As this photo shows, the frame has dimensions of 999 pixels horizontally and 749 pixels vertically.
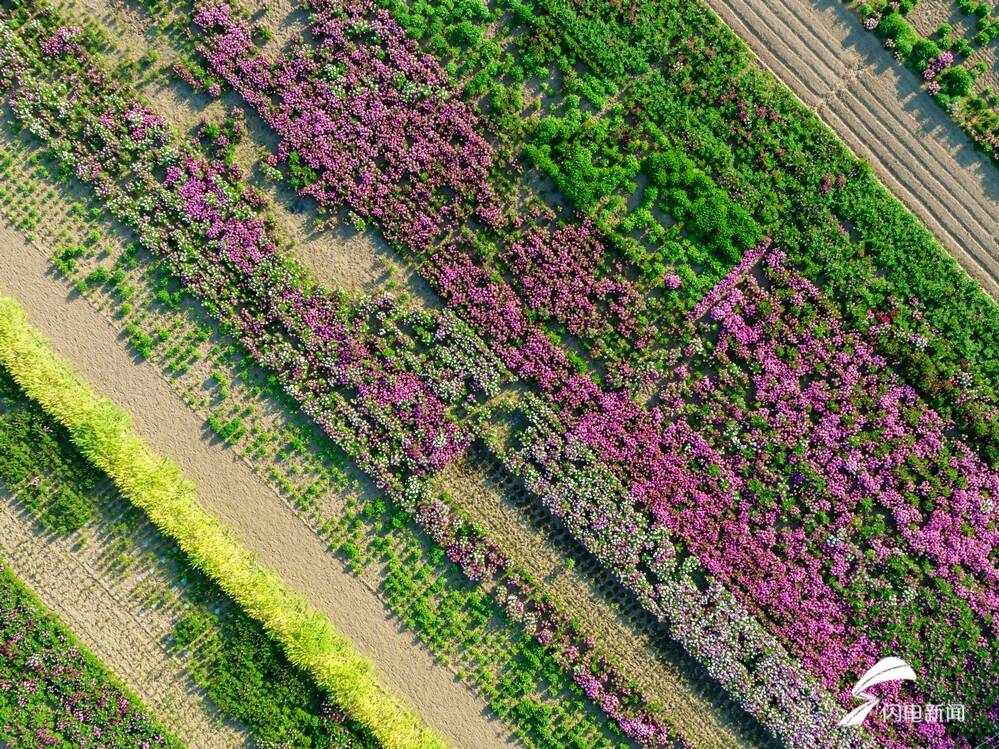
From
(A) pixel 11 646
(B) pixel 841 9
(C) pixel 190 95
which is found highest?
(B) pixel 841 9

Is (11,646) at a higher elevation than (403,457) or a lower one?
lower

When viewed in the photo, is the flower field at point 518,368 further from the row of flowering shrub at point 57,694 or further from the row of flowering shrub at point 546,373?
the row of flowering shrub at point 57,694

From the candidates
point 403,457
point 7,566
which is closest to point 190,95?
point 403,457

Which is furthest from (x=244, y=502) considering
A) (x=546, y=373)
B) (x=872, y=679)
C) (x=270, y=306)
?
(x=872, y=679)

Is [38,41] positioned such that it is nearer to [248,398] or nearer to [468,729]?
[248,398]

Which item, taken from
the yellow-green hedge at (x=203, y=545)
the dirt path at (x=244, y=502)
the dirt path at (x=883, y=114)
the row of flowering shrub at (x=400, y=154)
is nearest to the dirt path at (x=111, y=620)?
the yellow-green hedge at (x=203, y=545)

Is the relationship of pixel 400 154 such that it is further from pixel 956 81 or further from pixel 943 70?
pixel 956 81
